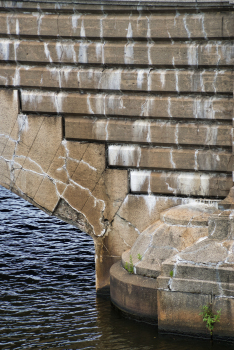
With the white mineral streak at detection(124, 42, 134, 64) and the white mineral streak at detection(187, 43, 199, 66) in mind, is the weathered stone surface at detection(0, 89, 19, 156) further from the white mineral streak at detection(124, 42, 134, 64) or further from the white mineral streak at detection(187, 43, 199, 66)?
the white mineral streak at detection(187, 43, 199, 66)

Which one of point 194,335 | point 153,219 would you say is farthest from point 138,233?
point 194,335

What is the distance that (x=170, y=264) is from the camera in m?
6.69

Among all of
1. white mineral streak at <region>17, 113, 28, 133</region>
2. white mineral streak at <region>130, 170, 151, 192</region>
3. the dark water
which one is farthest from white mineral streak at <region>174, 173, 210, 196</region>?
white mineral streak at <region>17, 113, 28, 133</region>

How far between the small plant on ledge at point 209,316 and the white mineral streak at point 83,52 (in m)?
3.18

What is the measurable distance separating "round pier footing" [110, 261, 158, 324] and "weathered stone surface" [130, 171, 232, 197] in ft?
3.41

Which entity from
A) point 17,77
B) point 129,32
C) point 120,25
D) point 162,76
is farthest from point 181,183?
point 17,77

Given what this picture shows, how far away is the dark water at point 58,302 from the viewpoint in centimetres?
670

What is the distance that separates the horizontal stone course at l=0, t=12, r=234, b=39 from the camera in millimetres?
7109

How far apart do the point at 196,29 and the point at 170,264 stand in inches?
Result: 102

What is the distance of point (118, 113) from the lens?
768cm

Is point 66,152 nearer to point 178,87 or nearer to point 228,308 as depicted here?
point 178,87

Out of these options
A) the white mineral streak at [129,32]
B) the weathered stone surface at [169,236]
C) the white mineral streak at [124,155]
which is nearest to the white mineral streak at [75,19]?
the white mineral streak at [129,32]

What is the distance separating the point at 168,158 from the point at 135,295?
1.64m

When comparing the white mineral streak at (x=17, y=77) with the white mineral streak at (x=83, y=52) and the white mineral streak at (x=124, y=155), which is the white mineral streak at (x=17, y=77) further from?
Result: the white mineral streak at (x=124, y=155)
